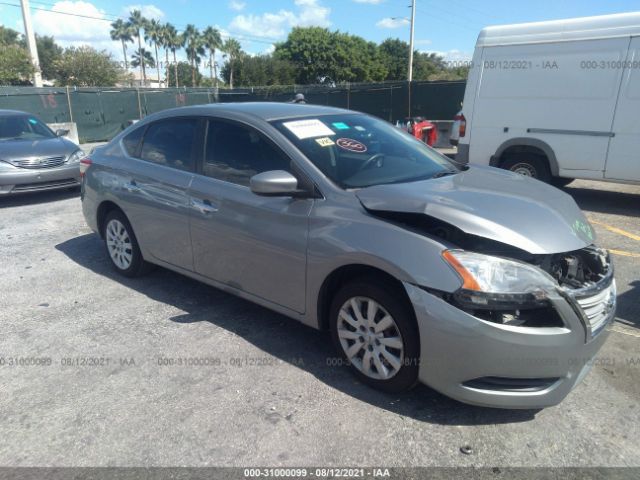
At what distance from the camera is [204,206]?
3869 millimetres

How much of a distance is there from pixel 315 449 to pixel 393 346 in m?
0.71

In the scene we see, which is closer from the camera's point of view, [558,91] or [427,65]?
[558,91]

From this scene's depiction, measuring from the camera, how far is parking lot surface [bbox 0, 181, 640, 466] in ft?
8.48

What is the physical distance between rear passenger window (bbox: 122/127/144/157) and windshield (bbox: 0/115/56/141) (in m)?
5.46

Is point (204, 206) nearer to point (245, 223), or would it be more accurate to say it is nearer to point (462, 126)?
point (245, 223)

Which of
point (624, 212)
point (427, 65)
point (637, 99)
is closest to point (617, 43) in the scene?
point (637, 99)

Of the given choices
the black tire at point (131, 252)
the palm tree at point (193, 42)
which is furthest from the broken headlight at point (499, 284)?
the palm tree at point (193, 42)

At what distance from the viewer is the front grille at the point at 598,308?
2651 mm

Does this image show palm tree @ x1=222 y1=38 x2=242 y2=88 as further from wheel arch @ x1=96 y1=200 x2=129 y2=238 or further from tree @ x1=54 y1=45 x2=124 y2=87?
wheel arch @ x1=96 y1=200 x2=129 y2=238

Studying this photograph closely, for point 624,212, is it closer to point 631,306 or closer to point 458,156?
point 458,156

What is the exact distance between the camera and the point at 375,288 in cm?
288

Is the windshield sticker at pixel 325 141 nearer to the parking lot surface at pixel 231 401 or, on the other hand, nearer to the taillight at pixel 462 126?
the parking lot surface at pixel 231 401

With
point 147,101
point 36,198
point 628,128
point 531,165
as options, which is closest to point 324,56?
point 147,101

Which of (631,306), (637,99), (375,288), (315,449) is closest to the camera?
(315,449)
